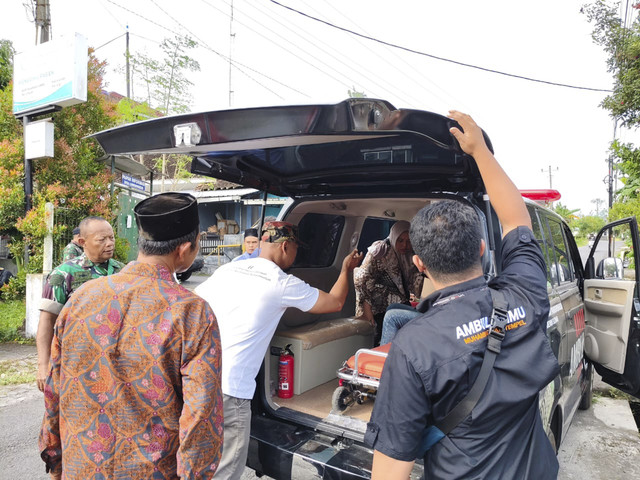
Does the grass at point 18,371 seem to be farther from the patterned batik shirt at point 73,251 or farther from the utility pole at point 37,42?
the patterned batik shirt at point 73,251

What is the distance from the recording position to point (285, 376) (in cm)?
298

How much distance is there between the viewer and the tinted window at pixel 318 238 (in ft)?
12.4

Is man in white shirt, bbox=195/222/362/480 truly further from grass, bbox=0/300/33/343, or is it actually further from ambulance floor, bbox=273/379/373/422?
grass, bbox=0/300/33/343

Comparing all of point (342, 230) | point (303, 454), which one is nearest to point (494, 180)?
point (303, 454)

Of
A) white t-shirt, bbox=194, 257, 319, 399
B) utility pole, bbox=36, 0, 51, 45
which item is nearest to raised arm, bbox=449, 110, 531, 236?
white t-shirt, bbox=194, 257, 319, 399

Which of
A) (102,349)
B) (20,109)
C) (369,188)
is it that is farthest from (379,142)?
(20,109)

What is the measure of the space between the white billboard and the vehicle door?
7275 millimetres

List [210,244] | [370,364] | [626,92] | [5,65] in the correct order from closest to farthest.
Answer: [370,364], [5,65], [626,92], [210,244]

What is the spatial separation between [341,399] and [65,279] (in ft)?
6.82

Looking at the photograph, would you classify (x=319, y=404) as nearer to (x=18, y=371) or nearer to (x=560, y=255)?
(x=560, y=255)

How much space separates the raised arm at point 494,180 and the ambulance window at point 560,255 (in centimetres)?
163

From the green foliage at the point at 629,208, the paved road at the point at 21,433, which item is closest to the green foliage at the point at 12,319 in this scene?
the paved road at the point at 21,433

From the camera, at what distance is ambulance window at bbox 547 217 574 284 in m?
3.39

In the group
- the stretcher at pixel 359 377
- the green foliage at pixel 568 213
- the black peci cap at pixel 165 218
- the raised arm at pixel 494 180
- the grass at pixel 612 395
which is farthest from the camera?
the green foliage at pixel 568 213
